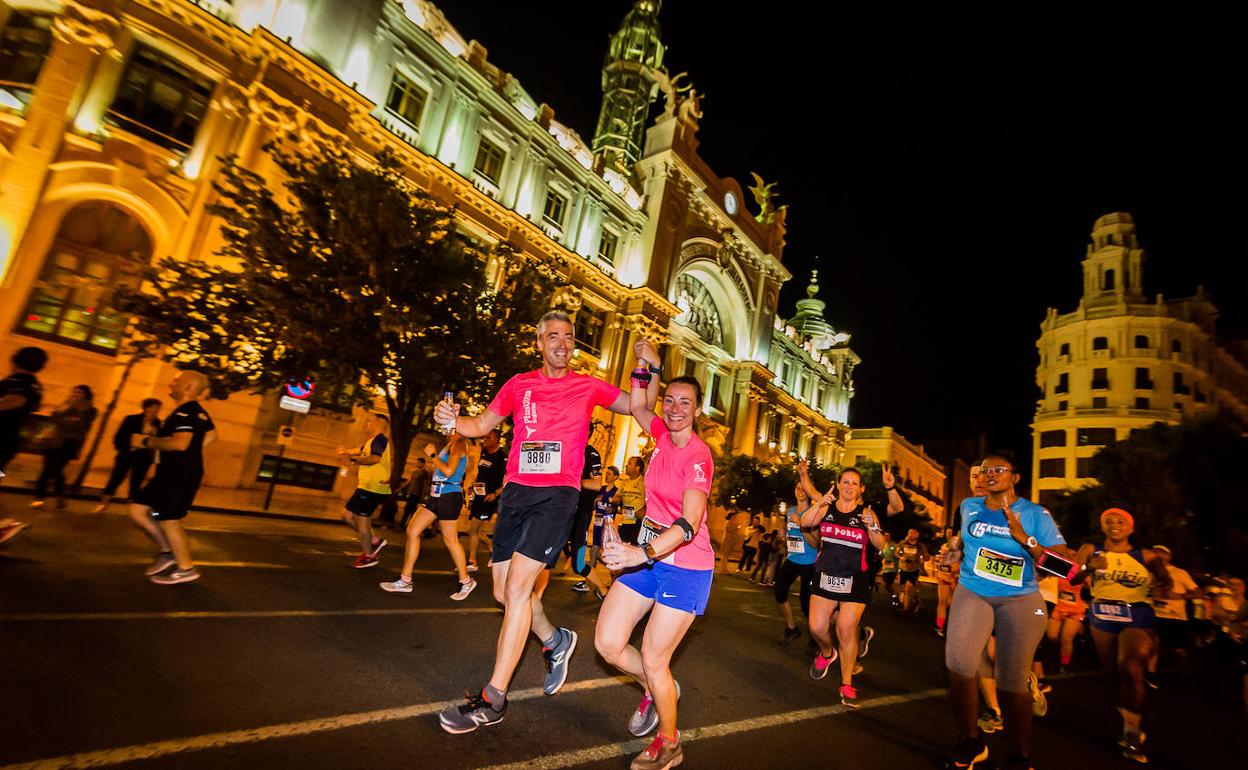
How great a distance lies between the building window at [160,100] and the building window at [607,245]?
59.9 ft

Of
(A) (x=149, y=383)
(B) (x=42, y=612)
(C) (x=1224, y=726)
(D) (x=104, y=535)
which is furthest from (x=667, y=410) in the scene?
(A) (x=149, y=383)

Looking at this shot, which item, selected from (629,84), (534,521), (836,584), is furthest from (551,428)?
(629,84)

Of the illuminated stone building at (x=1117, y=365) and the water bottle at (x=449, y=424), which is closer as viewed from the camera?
the water bottle at (x=449, y=424)

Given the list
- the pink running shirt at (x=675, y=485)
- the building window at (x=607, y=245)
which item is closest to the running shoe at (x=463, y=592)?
the pink running shirt at (x=675, y=485)

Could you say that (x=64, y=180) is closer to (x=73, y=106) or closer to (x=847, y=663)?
(x=73, y=106)

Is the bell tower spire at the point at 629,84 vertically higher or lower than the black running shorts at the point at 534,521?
higher

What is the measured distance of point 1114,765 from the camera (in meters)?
4.51

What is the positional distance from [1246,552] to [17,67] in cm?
4111

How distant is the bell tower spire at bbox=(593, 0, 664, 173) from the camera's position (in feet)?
115

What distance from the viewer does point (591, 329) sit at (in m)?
29.9

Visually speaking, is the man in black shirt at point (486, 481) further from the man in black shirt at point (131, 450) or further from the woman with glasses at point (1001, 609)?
the woman with glasses at point (1001, 609)

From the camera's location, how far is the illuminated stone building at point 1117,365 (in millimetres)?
49812

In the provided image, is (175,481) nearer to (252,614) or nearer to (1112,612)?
(252,614)

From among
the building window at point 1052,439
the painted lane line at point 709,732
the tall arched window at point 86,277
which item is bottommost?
the painted lane line at point 709,732
